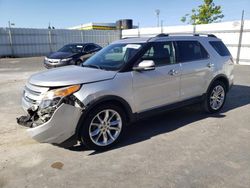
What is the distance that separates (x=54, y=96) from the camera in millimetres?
3332

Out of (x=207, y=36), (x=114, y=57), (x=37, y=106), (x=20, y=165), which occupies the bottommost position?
(x=20, y=165)

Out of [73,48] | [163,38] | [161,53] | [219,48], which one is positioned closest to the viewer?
[161,53]

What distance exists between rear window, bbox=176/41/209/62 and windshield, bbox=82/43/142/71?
955 mm

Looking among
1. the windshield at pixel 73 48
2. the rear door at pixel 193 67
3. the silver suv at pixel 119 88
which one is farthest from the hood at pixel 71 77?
the windshield at pixel 73 48

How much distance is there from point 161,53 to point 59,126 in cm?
229

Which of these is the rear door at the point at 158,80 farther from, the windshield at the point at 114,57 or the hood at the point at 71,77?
the hood at the point at 71,77

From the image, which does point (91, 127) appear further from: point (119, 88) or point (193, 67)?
point (193, 67)

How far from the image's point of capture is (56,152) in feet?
12.3

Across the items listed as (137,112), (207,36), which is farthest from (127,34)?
(137,112)

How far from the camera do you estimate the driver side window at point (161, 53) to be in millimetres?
4297

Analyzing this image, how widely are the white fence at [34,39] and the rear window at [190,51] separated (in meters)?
21.6

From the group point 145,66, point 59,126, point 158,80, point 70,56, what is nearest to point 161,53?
point 158,80

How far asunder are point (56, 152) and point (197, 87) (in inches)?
122

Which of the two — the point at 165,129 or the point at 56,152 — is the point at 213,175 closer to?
the point at 165,129
